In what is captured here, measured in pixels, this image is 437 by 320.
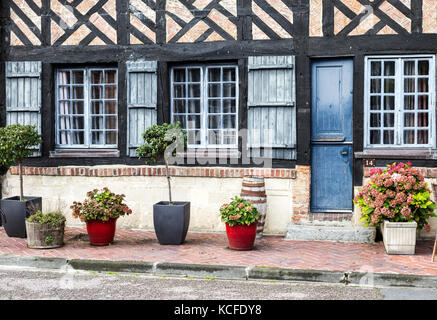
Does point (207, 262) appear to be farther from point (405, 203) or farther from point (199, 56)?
point (199, 56)

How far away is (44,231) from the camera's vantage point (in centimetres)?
771

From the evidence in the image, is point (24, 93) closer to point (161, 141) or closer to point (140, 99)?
point (140, 99)

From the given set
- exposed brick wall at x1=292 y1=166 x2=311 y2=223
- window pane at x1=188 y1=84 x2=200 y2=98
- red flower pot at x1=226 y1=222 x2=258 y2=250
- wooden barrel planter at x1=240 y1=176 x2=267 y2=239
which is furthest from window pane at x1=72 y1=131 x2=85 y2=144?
exposed brick wall at x1=292 y1=166 x2=311 y2=223

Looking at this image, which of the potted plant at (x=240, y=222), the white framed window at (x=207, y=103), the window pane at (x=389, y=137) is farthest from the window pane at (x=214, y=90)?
the window pane at (x=389, y=137)

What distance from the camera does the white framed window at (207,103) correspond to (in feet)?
30.2

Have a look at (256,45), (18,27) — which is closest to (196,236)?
(256,45)

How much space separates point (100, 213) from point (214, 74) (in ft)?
10.0

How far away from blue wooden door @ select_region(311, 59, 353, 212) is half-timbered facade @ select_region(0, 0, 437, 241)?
17 millimetres

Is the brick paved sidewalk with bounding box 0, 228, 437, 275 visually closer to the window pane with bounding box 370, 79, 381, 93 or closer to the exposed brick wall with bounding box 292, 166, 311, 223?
the exposed brick wall with bounding box 292, 166, 311, 223

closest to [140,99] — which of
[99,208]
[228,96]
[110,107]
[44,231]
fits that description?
[110,107]

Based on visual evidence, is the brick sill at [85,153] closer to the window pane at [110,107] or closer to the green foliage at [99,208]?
the window pane at [110,107]

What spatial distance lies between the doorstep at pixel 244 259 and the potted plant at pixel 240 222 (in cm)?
14

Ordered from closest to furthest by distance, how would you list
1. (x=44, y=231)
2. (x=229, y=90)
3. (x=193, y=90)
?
(x=44, y=231) → (x=229, y=90) → (x=193, y=90)

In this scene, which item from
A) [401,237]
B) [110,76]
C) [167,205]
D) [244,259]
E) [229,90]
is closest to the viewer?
[244,259]
